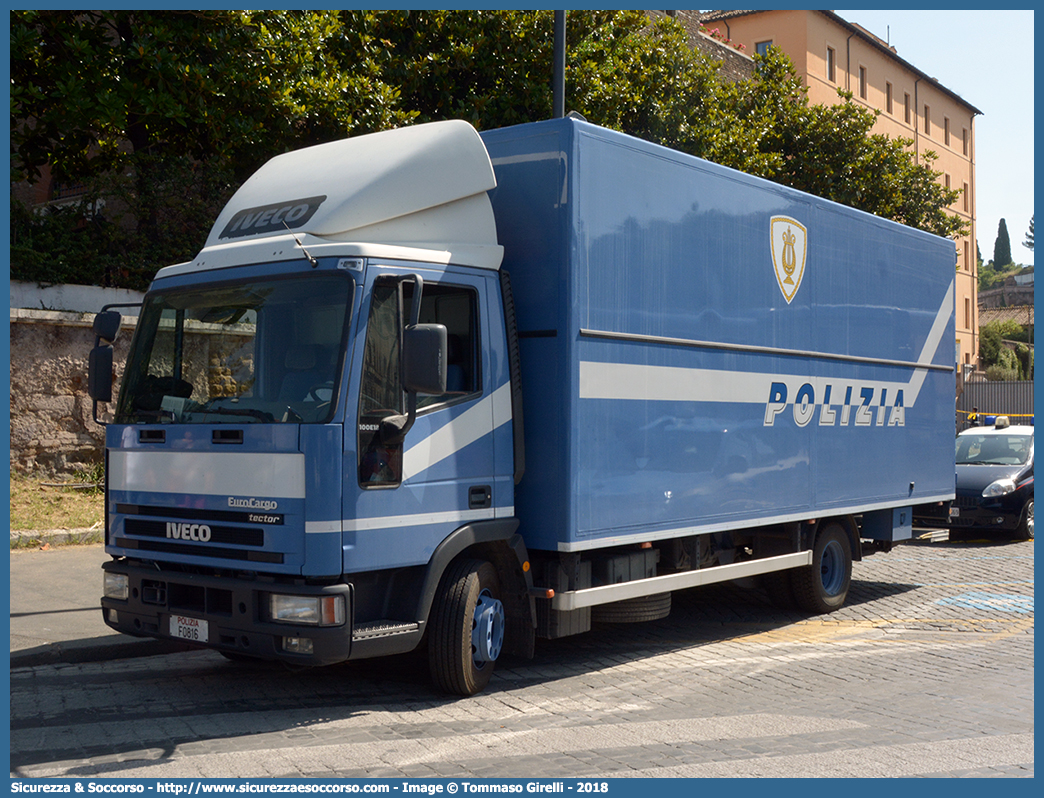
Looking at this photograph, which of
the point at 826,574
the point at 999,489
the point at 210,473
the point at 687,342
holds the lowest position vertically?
the point at 826,574

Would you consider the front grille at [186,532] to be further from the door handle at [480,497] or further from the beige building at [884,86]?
the beige building at [884,86]

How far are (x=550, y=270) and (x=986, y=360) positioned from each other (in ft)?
189

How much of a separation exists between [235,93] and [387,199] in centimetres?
803

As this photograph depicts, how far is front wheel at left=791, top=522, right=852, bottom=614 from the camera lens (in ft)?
32.4

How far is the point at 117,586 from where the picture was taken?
6.62 m

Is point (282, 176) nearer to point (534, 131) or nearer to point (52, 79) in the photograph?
point (534, 131)

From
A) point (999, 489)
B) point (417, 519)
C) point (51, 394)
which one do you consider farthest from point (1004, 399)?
point (417, 519)

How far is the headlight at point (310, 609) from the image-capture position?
5.75m

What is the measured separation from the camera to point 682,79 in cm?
1936

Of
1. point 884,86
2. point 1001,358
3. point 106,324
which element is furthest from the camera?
point 1001,358

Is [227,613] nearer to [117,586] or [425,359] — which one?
[117,586]

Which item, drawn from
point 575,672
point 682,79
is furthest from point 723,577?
point 682,79

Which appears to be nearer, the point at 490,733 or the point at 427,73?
the point at 490,733

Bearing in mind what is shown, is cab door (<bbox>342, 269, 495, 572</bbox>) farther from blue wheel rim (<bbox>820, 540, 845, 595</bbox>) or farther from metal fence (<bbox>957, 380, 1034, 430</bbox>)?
metal fence (<bbox>957, 380, 1034, 430</bbox>)
